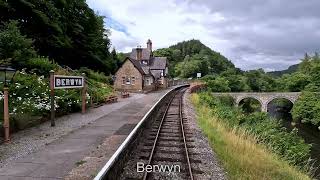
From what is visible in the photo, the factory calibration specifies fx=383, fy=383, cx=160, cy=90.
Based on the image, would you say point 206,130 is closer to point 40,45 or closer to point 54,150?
point 54,150

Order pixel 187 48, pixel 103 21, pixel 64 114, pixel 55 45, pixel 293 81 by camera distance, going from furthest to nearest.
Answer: pixel 187 48, pixel 293 81, pixel 103 21, pixel 55 45, pixel 64 114

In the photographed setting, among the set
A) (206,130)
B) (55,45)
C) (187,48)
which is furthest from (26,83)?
(187,48)

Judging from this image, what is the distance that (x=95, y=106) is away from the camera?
22.0 m

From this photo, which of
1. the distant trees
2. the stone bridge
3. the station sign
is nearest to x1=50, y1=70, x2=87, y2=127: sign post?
the station sign

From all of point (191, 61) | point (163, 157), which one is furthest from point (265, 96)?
point (163, 157)

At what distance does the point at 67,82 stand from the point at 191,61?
98.7 metres

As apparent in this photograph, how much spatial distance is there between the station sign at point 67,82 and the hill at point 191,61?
9173cm

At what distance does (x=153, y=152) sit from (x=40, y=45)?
2689 centimetres

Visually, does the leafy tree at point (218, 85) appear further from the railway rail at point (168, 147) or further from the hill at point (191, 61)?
the railway rail at point (168, 147)

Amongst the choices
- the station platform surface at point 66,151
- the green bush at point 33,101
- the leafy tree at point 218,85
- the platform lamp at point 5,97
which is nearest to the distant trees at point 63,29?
the green bush at point 33,101

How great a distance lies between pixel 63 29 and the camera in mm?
37156

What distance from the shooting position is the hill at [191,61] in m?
109

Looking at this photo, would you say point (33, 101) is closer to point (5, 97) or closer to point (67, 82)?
point (67, 82)

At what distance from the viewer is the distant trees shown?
32094 millimetres
